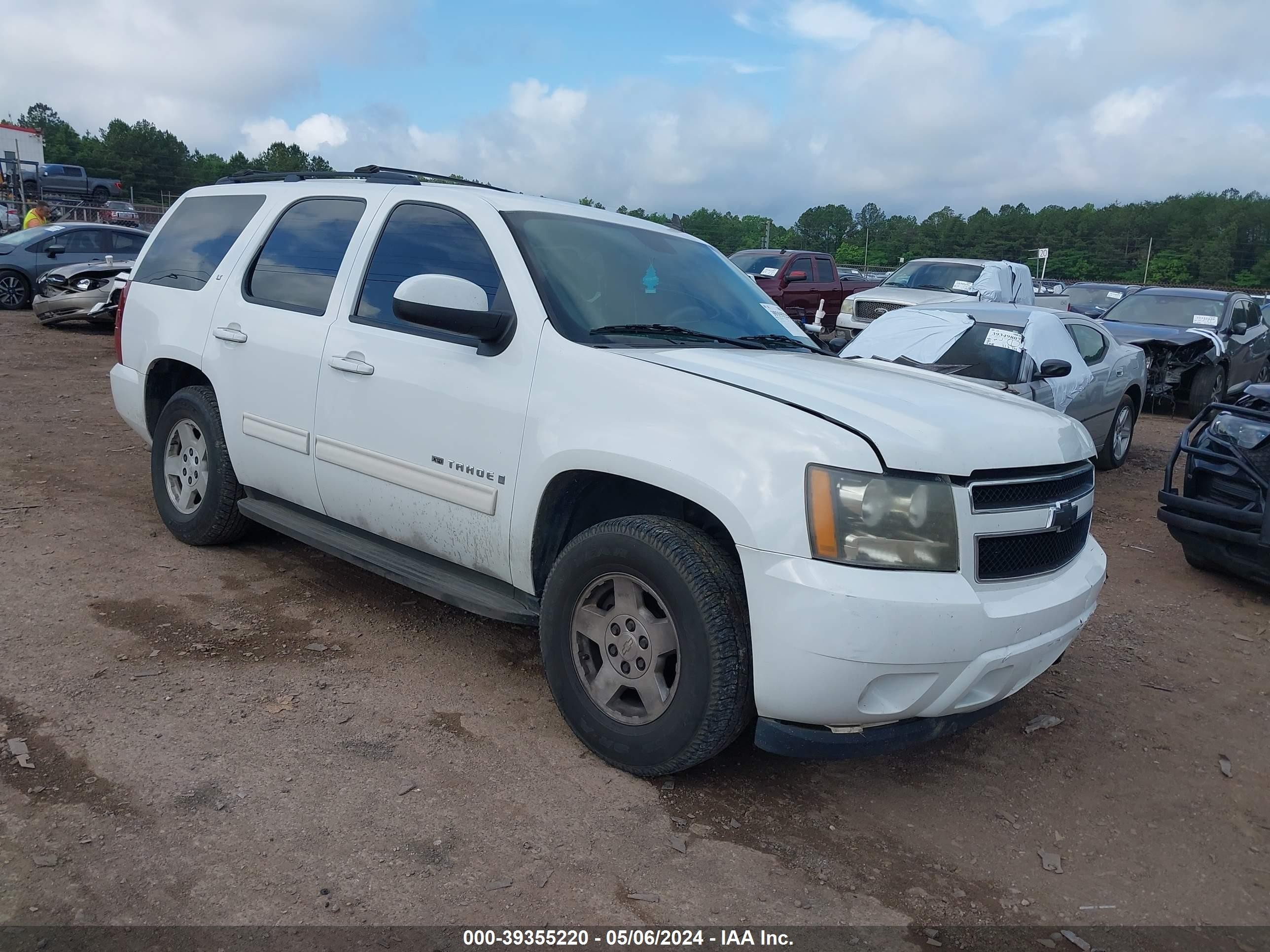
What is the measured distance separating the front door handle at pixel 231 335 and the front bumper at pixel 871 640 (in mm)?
2859

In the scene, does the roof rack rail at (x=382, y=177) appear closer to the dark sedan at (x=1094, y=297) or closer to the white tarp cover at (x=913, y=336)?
the white tarp cover at (x=913, y=336)

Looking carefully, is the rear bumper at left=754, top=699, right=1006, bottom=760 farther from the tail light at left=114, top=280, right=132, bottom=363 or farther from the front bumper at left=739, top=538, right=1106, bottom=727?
the tail light at left=114, top=280, right=132, bottom=363

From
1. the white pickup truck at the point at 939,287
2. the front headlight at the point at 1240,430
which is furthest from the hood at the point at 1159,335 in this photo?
the front headlight at the point at 1240,430

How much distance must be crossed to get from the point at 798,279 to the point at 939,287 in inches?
111

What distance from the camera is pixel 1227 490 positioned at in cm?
549

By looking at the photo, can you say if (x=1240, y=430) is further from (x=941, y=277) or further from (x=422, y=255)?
(x=941, y=277)

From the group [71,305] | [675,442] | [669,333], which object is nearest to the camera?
[675,442]

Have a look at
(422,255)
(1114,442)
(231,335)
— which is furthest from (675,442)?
(1114,442)

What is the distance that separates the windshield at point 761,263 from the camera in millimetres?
16844

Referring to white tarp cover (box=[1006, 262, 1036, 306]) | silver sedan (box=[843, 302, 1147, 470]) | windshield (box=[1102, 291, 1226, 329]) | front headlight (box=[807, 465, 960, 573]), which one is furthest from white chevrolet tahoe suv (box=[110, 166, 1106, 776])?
white tarp cover (box=[1006, 262, 1036, 306])

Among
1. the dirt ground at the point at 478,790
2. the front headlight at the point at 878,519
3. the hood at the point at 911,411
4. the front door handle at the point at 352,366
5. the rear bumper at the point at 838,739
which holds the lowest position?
the dirt ground at the point at 478,790

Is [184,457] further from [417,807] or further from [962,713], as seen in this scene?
[962,713]

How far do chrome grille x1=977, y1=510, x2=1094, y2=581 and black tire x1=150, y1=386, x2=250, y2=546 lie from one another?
3.50 meters

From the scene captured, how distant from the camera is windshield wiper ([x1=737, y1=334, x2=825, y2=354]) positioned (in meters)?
3.97
